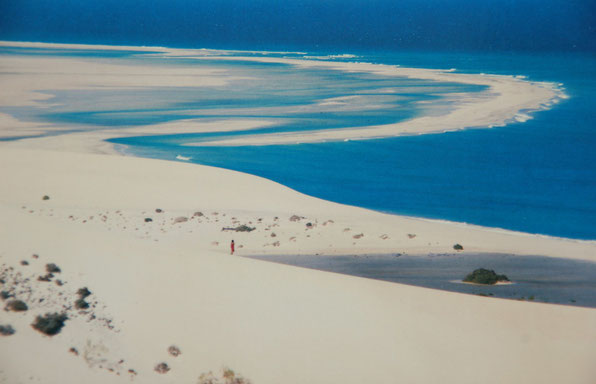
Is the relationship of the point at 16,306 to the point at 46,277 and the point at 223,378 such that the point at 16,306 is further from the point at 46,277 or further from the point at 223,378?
the point at 223,378

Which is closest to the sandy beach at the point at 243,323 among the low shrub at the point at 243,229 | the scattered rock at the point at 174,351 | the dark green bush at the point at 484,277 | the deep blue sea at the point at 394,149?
the scattered rock at the point at 174,351

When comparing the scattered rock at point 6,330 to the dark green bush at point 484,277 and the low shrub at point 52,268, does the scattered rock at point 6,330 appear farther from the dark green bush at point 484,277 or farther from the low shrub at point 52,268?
the dark green bush at point 484,277

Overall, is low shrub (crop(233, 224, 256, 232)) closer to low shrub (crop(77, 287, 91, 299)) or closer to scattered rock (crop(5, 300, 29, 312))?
low shrub (crop(77, 287, 91, 299))

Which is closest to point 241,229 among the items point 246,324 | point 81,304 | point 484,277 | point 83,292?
point 484,277

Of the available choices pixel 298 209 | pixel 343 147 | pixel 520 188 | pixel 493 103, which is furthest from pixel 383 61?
pixel 298 209

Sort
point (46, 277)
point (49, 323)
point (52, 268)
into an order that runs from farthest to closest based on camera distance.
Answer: point (52, 268) → point (46, 277) → point (49, 323)

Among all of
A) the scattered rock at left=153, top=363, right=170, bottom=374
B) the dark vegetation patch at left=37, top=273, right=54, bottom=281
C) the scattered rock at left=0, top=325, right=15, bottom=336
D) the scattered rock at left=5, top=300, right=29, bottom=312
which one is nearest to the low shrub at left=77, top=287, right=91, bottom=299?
the dark vegetation patch at left=37, top=273, right=54, bottom=281
